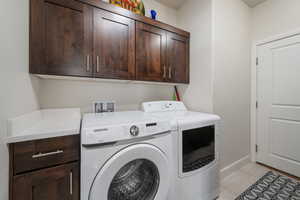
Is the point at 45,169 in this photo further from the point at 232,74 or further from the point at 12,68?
the point at 232,74

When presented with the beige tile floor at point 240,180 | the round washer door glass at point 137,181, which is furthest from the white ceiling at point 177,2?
the beige tile floor at point 240,180

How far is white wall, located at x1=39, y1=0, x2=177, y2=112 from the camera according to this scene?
133 cm

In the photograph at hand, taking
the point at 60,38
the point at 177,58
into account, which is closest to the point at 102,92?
the point at 60,38

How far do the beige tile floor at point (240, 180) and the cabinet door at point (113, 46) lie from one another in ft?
5.93

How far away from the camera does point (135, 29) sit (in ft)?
4.71

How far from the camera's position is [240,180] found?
1.73 meters

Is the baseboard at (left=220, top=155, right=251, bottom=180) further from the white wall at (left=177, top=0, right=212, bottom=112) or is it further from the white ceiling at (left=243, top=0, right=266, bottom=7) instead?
the white ceiling at (left=243, top=0, right=266, bottom=7)

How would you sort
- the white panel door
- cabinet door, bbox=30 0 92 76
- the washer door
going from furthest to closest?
the white panel door → cabinet door, bbox=30 0 92 76 → the washer door

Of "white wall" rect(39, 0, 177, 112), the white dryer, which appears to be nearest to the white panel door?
the white dryer

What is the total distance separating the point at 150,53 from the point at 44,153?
1365 millimetres

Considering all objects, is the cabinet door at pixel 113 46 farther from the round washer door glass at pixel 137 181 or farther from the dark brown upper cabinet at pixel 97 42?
the round washer door glass at pixel 137 181

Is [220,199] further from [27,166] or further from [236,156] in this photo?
[27,166]

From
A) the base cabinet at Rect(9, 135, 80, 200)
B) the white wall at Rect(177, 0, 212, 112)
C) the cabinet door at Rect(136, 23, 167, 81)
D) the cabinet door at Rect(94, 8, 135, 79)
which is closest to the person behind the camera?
the base cabinet at Rect(9, 135, 80, 200)


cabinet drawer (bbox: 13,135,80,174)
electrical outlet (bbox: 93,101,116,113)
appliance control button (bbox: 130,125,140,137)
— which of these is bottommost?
cabinet drawer (bbox: 13,135,80,174)
